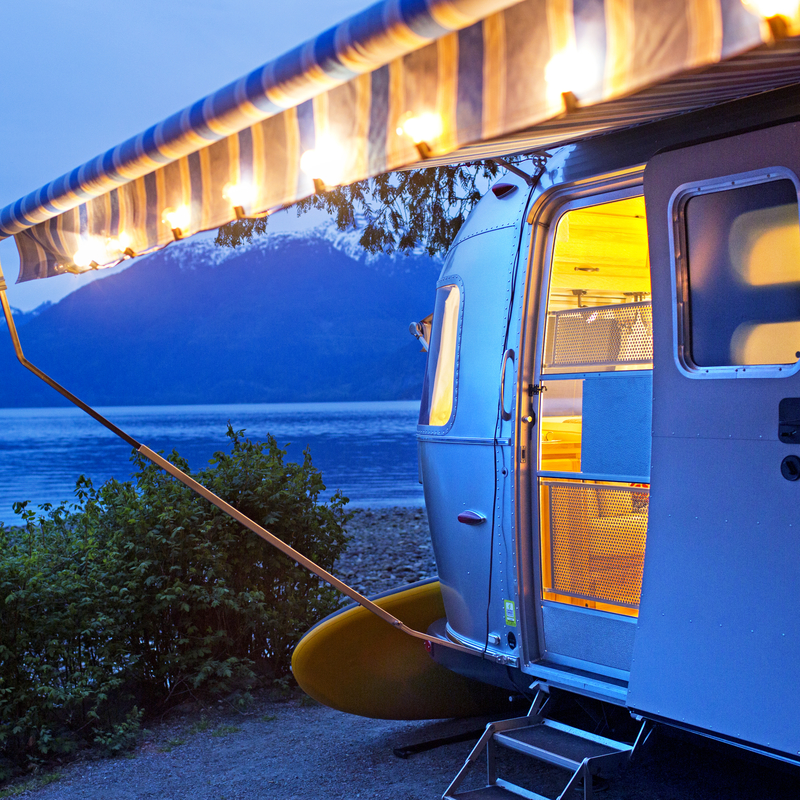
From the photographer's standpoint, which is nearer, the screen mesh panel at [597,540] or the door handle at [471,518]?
the screen mesh panel at [597,540]

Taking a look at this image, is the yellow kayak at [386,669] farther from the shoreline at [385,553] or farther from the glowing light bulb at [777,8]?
the glowing light bulb at [777,8]

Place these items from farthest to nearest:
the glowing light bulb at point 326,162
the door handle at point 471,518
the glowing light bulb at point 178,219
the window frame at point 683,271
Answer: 1. the door handle at point 471,518
2. the glowing light bulb at point 178,219
3. the window frame at point 683,271
4. the glowing light bulb at point 326,162

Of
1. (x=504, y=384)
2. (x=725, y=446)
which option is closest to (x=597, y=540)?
(x=504, y=384)

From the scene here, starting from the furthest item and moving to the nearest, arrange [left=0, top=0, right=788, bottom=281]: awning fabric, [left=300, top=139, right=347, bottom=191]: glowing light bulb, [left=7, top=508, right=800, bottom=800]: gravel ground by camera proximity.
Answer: [left=7, top=508, right=800, bottom=800]: gravel ground → [left=300, top=139, right=347, bottom=191]: glowing light bulb → [left=0, top=0, right=788, bottom=281]: awning fabric

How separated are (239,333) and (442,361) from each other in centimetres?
16056

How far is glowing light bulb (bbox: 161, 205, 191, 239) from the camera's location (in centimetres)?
341

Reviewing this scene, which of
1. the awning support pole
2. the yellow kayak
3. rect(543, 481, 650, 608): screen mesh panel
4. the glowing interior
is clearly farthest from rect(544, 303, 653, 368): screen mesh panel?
the yellow kayak

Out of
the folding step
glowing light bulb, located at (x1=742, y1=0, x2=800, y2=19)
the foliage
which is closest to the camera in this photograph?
glowing light bulb, located at (x1=742, y1=0, x2=800, y2=19)

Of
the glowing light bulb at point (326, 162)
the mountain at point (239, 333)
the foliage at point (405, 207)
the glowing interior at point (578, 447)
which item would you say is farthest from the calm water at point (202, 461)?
the mountain at point (239, 333)

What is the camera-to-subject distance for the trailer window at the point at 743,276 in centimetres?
306

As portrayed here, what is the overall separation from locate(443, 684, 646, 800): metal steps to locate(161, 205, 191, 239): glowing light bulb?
7.67 ft

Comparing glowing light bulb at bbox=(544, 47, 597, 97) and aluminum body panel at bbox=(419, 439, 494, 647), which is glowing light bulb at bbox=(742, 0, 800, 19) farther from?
aluminum body panel at bbox=(419, 439, 494, 647)

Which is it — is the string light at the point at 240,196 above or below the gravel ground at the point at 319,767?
above

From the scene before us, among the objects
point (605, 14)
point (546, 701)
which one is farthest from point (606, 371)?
point (605, 14)
